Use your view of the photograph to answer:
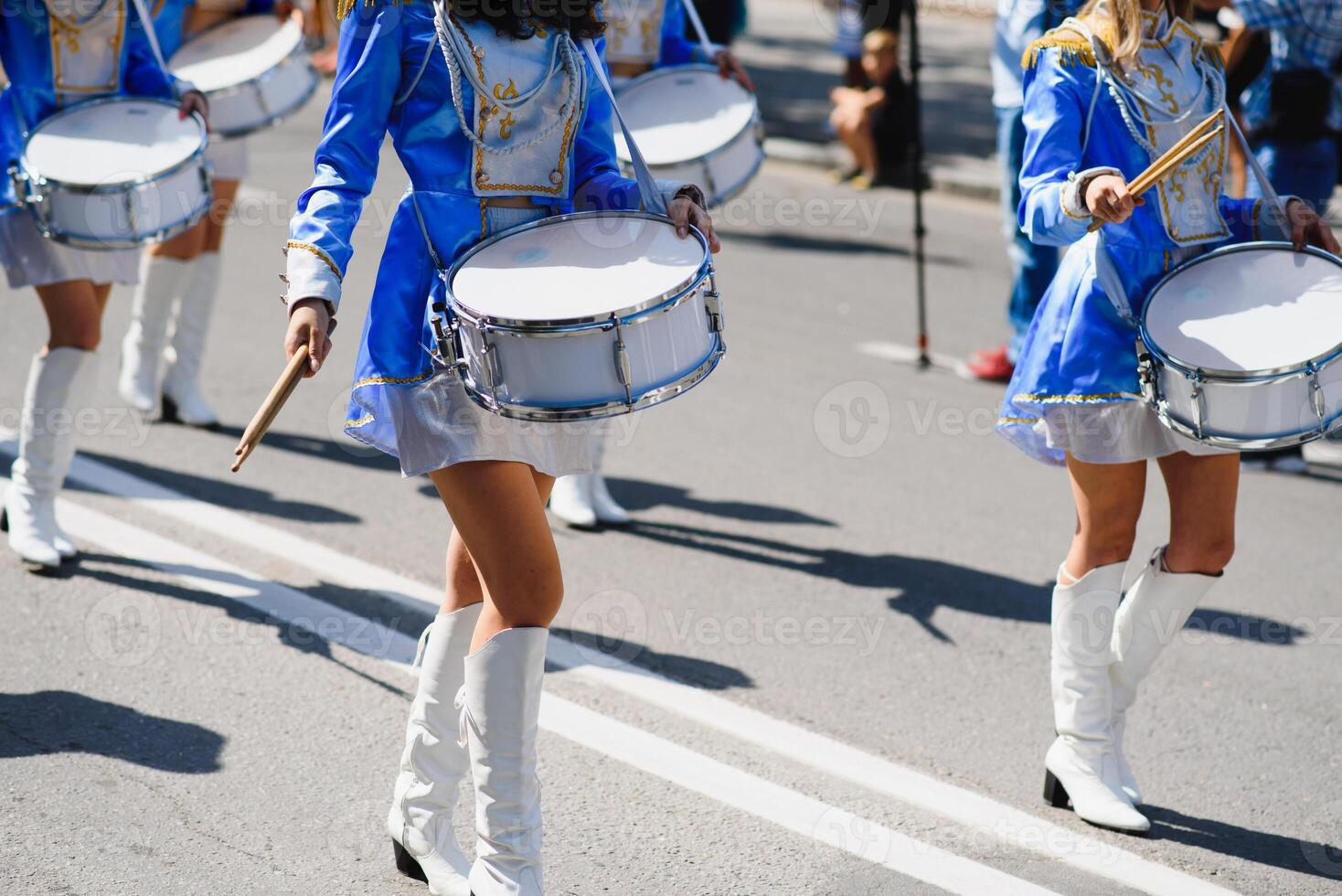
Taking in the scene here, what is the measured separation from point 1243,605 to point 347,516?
2.92m

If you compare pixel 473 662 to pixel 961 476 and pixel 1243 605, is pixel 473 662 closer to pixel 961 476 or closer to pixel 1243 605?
pixel 1243 605

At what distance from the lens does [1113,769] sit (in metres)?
3.57

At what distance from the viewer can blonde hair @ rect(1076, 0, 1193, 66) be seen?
339 centimetres

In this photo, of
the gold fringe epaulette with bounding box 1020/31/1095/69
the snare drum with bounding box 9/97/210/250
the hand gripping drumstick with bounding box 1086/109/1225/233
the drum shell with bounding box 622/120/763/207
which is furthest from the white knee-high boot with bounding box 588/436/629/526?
the hand gripping drumstick with bounding box 1086/109/1225/233

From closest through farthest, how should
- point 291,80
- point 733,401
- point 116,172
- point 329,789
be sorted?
point 329,789 < point 116,172 < point 291,80 < point 733,401

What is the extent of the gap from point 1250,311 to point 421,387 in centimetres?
172

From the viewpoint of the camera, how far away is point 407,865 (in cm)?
322

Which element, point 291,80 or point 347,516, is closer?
point 347,516

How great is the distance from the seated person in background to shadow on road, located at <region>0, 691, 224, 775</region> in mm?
8662

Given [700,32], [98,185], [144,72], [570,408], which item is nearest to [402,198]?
[570,408]

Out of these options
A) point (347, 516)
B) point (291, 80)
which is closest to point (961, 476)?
point (347, 516)

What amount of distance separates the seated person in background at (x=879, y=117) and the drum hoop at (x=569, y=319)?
29.3 feet

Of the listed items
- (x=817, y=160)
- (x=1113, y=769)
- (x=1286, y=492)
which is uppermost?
(x=1113, y=769)

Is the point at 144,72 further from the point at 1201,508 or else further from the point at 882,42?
the point at 882,42
